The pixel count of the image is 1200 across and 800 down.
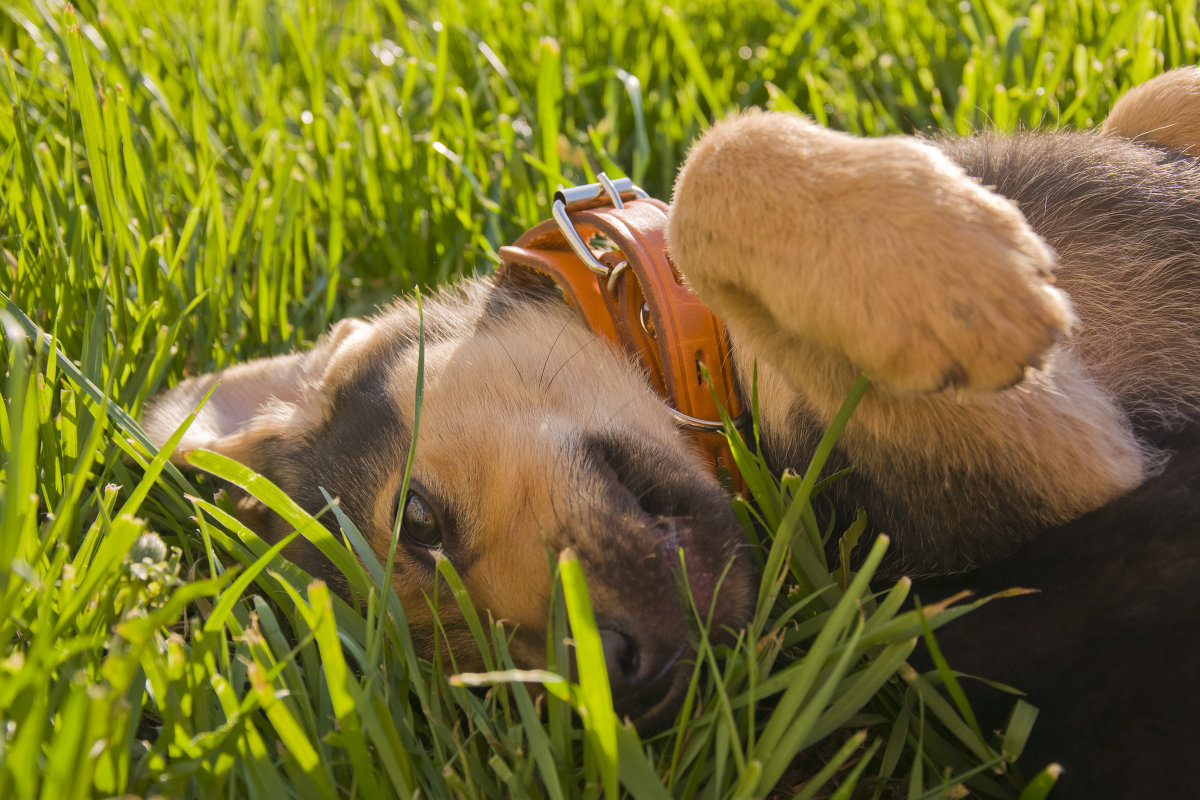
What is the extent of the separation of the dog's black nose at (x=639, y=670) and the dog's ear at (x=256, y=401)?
114cm

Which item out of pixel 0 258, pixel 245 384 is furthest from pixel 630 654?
pixel 0 258

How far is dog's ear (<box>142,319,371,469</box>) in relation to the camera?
7.86ft

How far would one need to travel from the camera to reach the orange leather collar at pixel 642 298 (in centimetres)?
205

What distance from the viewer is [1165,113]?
2.45 m

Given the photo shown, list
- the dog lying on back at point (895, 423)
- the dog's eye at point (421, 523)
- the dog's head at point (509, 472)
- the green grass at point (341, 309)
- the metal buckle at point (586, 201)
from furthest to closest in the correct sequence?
the metal buckle at point (586, 201), the dog's eye at point (421, 523), the dog's head at point (509, 472), the dog lying on back at point (895, 423), the green grass at point (341, 309)

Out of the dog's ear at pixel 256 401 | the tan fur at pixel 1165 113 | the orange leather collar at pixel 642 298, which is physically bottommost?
the dog's ear at pixel 256 401

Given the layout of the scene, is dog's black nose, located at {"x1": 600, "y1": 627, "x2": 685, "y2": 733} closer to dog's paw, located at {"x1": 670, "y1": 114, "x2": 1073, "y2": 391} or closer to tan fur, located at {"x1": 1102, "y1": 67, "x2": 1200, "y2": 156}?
dog's paw, located at {"x1": 670, "y1": 114, "x2": 1073, "y2": 391}

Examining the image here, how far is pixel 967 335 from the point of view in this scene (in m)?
1.47

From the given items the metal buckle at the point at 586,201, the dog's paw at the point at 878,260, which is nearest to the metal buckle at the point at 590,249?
the metal buckle at the point at 586,201

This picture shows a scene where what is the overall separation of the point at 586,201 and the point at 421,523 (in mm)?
872

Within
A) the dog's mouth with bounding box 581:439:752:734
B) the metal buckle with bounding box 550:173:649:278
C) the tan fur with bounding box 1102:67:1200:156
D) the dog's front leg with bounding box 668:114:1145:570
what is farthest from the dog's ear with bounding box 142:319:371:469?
the tan fur with bounding box 1102:67:1200:156

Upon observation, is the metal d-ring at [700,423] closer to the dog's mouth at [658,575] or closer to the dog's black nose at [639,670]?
the dog's mouth at [658,575]

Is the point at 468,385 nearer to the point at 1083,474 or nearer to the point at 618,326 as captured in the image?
the point at 618,326

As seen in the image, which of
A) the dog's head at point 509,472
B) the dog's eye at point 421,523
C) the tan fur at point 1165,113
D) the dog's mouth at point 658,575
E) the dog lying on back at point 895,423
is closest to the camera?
the dog lying on back at point 895,423
